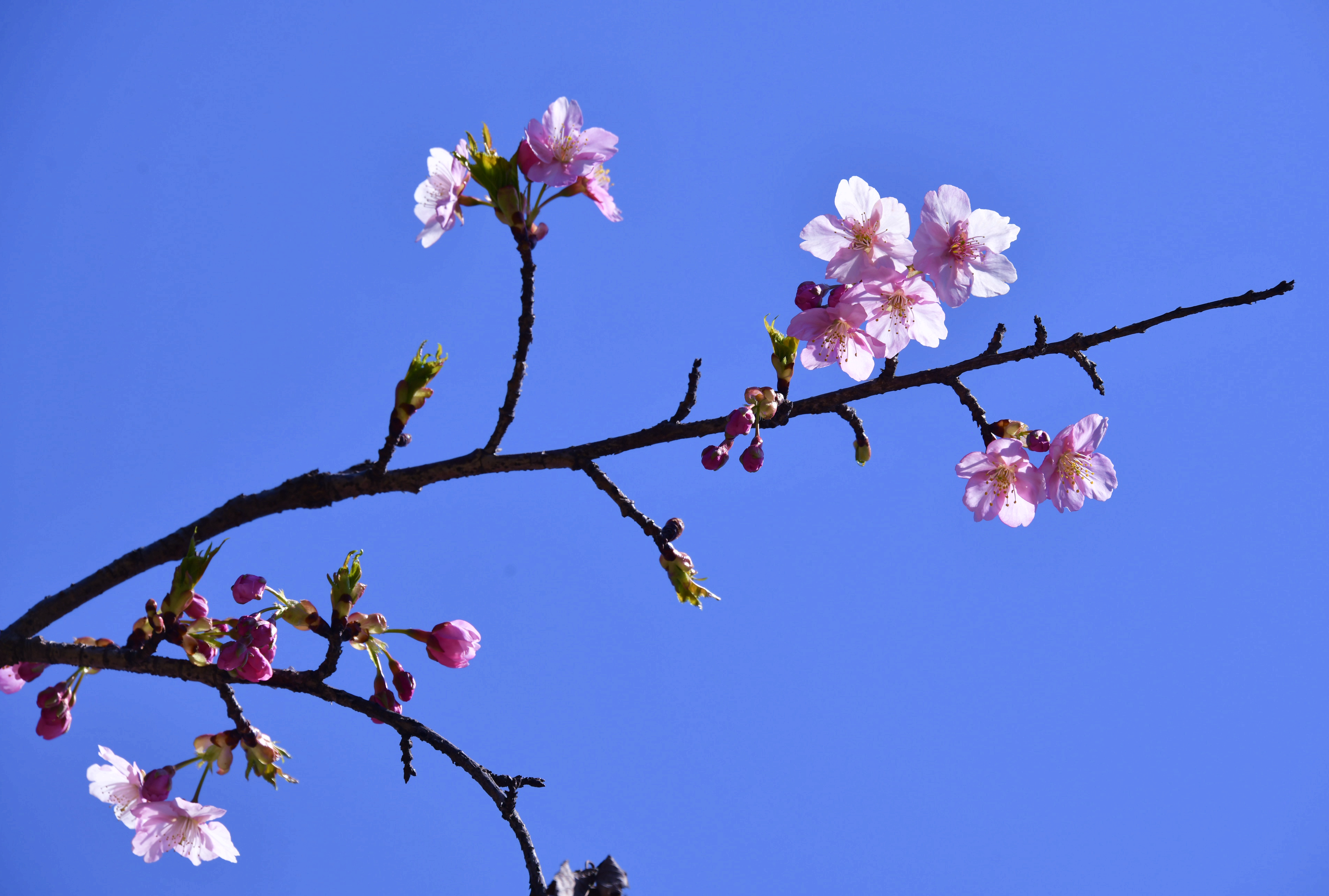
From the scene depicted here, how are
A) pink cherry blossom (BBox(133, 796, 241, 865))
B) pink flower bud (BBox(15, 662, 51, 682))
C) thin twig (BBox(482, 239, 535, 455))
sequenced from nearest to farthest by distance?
thin twig (BBox(482, 239, 535, 455)) → pink cherry blossom (BBox(133, 796, 241, 865)) → pink flower bud (BBox(15, 662, 51, 682))

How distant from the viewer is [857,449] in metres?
2.28

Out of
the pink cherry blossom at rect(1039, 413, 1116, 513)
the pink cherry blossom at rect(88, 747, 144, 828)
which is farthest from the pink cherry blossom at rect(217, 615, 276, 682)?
the pink cherry blossom at rect(1039, 413, 1116, 513)

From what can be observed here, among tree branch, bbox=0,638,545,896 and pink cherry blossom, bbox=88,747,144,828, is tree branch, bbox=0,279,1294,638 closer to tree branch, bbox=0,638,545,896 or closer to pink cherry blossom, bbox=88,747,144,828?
tree branch, bbox=0,638,545,896

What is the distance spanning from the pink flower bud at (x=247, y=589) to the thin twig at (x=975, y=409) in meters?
1.81

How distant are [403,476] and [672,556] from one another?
2.12 ft

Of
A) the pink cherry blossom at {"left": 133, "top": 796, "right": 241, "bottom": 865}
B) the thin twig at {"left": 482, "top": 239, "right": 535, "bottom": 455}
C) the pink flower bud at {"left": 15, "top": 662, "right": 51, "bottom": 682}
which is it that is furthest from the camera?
the pink flower bud at {"left": 15, "top": 662, "right": 51, "bottom": 682}

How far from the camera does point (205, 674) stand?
6.63 ft

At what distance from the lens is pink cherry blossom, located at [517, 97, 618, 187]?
2.02 metres

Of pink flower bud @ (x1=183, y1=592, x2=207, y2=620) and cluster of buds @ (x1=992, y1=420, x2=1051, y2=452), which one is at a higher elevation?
cluster of buds @ (x1=992, y1=420, x2=1051, y2=452)

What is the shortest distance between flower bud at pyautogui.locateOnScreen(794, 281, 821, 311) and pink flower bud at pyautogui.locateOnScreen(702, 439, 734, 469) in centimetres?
54

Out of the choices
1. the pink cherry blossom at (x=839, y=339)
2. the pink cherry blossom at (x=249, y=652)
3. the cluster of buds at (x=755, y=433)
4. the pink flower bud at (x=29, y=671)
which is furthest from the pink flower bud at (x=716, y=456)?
the pink flower bud at (x=29, y=671)

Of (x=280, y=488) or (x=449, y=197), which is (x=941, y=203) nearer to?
(x=449, y=197)

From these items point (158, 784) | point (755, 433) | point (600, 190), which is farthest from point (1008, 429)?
point (158, 784)

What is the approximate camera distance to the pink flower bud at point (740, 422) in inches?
77.0
